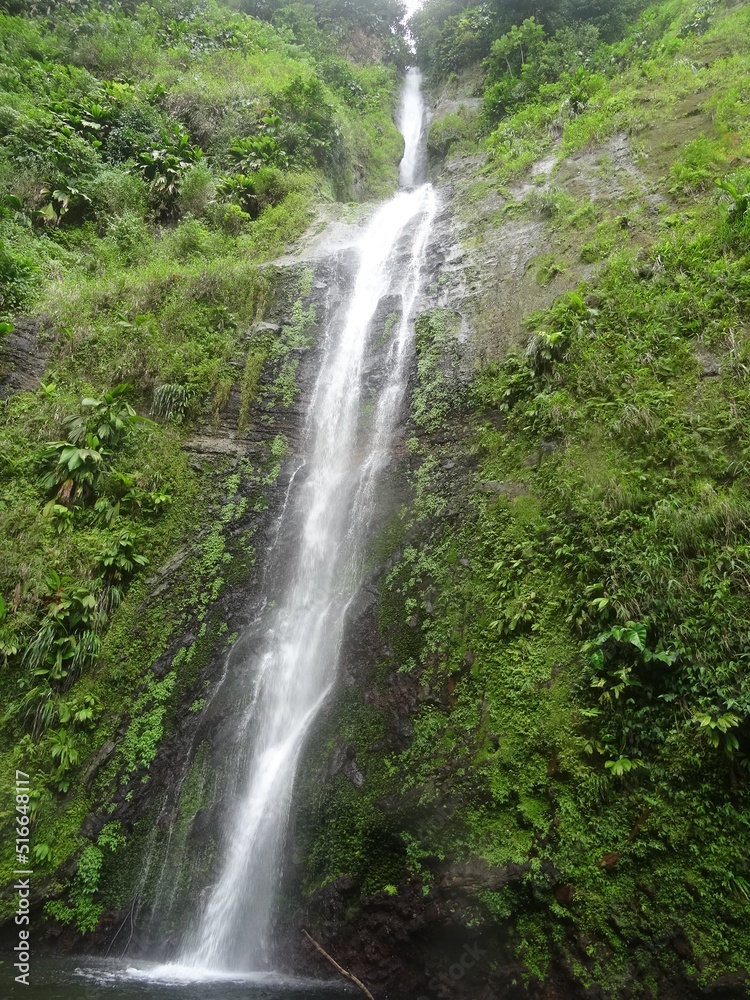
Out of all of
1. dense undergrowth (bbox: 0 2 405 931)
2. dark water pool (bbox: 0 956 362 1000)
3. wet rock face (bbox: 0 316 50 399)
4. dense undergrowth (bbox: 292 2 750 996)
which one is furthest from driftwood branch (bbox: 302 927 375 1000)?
wet rock face (bbox: 0 316 50 399)

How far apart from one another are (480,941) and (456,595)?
3.28 meters

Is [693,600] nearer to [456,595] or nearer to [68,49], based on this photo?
[456,595]

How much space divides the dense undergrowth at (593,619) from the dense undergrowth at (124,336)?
296cm

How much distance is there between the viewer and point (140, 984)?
4.95m

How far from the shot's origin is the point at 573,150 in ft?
38.5

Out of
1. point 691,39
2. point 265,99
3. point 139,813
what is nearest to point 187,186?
point 265,99

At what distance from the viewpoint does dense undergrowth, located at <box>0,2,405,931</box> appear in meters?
6.67

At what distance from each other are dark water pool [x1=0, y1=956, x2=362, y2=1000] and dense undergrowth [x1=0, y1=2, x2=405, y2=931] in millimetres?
463

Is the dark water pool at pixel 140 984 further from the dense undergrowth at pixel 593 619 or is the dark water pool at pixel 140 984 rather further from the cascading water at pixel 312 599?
the dense undergrowth at pixel 593 619

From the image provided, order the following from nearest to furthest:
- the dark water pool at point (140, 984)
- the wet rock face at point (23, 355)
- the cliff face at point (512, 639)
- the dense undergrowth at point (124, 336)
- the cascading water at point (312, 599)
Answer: the cliff face at point (512, 639), the dark water pool at point (140, 984), the cascading water at point (312, 599), the dense undergrowth at point (124, 336), the wet rock face at point (23, 355)

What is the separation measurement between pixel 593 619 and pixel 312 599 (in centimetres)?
403

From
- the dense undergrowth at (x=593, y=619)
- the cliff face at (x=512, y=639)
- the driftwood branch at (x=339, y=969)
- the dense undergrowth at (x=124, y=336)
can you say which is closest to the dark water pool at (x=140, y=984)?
the driftwood branch at (x=339, y=969)

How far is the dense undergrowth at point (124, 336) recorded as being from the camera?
667 cm

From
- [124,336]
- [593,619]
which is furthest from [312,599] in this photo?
[124,336]
